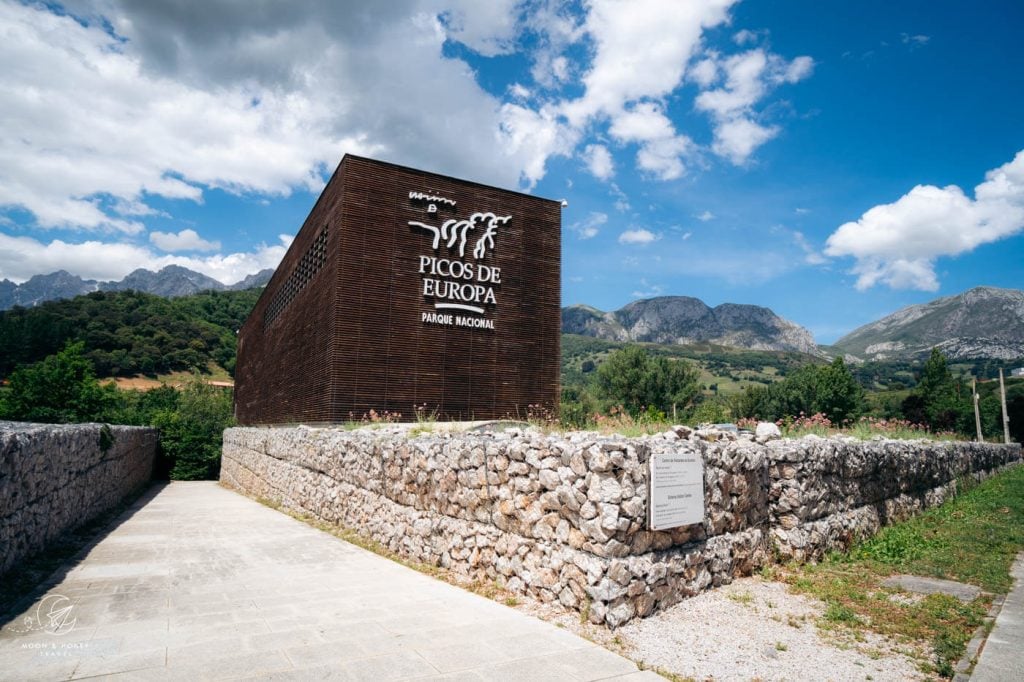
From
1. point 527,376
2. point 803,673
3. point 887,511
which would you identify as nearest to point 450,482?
point 803,673

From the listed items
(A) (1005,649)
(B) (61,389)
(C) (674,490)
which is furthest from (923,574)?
(B) (61,389)

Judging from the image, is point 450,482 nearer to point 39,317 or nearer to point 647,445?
point 647,445

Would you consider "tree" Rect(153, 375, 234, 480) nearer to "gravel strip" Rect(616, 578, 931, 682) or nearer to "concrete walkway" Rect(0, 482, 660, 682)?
"concrete walkway" Rect(0, 482, 660, 682)

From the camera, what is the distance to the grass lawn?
5.21 m

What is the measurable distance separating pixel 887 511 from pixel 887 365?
640 feet

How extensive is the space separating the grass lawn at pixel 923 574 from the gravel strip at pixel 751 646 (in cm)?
22

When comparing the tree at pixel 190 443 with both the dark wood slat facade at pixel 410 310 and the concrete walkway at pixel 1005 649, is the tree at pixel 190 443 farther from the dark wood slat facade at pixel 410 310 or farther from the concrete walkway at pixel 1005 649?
the concrete walkway at pixel 1005 649

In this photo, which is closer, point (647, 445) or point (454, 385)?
point (647, 445)

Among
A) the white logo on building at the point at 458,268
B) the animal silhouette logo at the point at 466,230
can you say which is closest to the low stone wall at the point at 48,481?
the white logo on building at the point at 458,268

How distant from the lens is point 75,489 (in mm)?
10250

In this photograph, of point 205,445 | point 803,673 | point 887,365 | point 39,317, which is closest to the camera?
point 803,673

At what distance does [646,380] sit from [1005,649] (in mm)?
49801

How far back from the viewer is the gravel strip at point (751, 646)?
4.40m

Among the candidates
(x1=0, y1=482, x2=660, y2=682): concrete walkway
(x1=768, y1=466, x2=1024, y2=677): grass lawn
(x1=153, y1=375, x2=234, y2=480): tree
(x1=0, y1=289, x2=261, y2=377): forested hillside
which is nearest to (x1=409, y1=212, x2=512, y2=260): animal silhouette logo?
(x1=0, y1=482, x2=660, y2=682): concrete walkway
